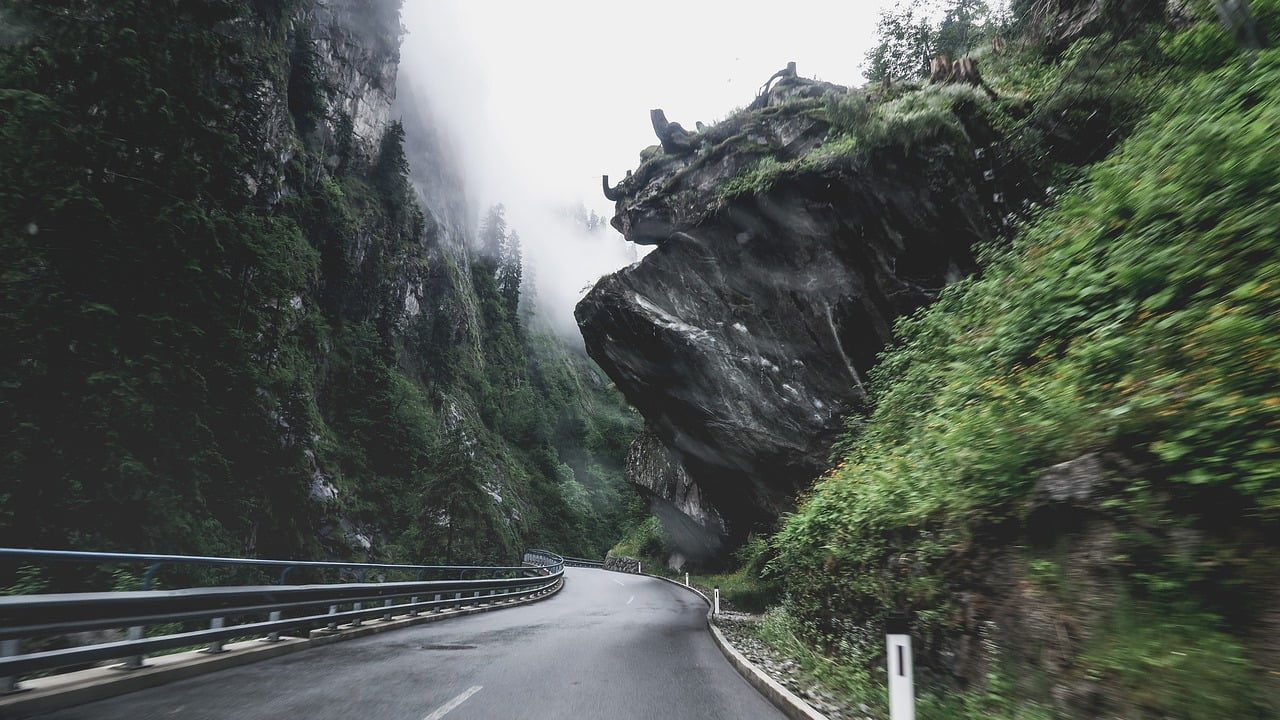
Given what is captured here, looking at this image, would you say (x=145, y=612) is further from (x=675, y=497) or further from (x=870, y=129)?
(x=675, y=497)

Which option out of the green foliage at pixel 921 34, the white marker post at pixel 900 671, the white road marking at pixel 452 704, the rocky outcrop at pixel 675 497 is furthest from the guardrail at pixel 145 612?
the green foliage at pixel 921 34

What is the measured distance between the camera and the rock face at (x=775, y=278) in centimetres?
1694

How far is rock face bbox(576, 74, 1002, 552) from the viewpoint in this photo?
16.9 metres

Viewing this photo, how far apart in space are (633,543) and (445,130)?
89933 mm

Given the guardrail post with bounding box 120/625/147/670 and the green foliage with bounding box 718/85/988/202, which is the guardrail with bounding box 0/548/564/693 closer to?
the guardrail post with bounding box 120/625/147/670

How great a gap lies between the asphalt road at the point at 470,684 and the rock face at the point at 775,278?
9154mm

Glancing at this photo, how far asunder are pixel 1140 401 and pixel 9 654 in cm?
838

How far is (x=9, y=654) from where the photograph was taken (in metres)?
4.59

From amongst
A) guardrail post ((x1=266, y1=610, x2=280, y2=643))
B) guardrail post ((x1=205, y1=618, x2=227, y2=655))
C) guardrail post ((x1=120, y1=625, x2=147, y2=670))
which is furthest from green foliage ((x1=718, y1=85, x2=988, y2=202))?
guardrail post ((x1=120, y1=625, x2=147, y2=670))

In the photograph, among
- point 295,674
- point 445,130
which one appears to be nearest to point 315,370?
point 295,674

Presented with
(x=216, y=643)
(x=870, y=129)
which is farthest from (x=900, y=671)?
(x=870, y=129)

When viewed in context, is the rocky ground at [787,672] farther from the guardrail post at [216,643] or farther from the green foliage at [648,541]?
the green foliage at [648,541]

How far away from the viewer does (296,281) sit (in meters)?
21.2

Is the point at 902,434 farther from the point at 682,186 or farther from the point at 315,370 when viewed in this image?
the point at 315,370
